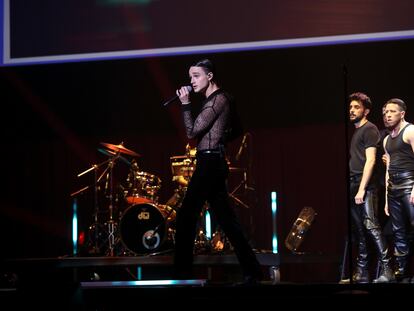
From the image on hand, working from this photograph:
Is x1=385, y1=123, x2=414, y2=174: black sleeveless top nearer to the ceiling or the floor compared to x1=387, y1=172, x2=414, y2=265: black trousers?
nearer to the ceiling

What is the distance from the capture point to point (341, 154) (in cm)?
956

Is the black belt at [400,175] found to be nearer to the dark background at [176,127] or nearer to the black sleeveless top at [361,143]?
the black sleeveless top at [361,143]

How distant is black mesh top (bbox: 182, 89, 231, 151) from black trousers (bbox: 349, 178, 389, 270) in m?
2.11

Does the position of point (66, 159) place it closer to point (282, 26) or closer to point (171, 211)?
point (171, 211)

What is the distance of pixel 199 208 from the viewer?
20.0ft

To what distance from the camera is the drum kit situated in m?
8.46

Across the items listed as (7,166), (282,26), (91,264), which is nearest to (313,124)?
(282,26)

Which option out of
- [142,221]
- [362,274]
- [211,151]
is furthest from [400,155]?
[142,221]

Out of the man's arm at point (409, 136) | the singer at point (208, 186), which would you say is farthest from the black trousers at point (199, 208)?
the man's arm at point (409, 136)

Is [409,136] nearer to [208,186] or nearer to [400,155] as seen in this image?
[400,155]

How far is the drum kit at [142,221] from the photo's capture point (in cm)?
846

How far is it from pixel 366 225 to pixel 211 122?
2.32 m

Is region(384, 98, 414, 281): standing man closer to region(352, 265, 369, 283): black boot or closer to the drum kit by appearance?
region(352, 265, 369, 283): black boot

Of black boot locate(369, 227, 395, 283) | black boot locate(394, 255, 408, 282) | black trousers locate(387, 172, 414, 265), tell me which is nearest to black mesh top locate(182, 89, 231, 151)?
black trousers locate(387, 172, 414, 265)
